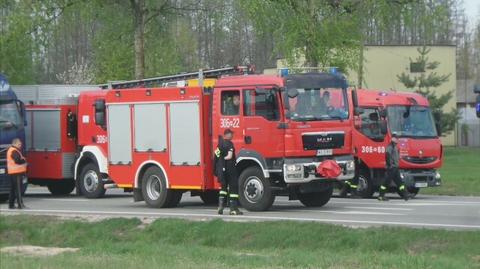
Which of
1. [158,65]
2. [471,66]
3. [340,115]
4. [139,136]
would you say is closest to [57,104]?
[139,136]

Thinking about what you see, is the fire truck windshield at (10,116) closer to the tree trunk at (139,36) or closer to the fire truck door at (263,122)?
the fire truck door at (263,122)

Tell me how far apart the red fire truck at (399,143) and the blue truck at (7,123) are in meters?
9.29

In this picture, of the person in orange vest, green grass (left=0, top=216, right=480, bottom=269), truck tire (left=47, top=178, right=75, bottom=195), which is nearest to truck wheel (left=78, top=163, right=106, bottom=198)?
truck tire (left=47, top=178, right=75, bottom=195)

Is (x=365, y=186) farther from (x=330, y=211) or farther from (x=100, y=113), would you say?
(x=100, y=113)

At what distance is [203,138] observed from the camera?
20.0 meters

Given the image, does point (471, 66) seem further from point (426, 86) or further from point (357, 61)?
point (357, 61)

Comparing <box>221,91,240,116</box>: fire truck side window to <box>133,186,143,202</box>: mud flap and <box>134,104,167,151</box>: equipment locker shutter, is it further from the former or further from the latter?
<box>133,186,143,202</box>: mud flap

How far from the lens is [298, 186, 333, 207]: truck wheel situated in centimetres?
2056

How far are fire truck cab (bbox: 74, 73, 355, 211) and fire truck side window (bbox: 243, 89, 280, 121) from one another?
0.02 metres

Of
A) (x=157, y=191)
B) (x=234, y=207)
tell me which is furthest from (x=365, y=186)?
(x=234, y=207)

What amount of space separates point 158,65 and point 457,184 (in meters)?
18.1

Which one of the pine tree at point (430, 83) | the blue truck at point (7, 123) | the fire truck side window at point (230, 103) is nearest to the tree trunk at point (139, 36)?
the blue truck at point (7, 123)

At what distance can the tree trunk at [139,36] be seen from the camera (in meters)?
35.9

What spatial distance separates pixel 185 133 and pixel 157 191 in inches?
70.9
